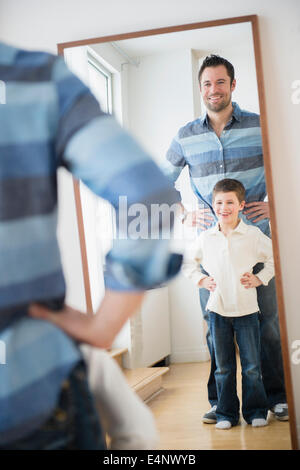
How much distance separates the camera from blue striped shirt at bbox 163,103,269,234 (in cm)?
201

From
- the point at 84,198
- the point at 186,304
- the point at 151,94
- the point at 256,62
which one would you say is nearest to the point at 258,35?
the point at 256,62

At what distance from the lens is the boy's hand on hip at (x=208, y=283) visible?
6.67ft

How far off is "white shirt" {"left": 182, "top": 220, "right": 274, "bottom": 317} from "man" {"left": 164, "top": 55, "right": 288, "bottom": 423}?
4cm

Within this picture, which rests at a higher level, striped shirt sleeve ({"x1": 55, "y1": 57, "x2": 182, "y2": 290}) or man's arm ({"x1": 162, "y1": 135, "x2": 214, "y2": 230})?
man's arm ({"x1": 162, "y1": 135, "x2": 214, "y2": 230})

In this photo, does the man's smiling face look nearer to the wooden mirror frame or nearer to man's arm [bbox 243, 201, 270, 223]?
the wooden mirror frame

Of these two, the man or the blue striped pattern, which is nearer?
the blue striped pattern

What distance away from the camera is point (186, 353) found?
2006 millimetres

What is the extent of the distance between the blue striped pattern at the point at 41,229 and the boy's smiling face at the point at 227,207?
1509 millimetres

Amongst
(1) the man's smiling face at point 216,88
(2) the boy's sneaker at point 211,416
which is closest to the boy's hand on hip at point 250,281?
(2) the boy's sneaker at point 211,416

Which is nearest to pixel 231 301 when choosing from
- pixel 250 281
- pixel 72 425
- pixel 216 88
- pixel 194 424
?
pixel 250 281

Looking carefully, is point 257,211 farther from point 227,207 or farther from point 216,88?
point 216,88

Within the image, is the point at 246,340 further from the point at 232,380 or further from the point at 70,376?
the point at 70,376

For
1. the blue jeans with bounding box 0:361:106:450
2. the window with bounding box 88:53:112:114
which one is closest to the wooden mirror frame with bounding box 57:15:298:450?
the window with bounding box 88:53:112:114
